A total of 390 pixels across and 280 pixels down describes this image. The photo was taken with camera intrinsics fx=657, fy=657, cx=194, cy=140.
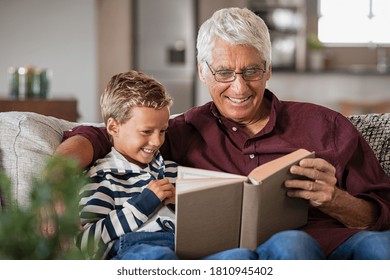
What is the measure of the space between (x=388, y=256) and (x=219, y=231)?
0.42m

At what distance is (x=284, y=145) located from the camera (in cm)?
203

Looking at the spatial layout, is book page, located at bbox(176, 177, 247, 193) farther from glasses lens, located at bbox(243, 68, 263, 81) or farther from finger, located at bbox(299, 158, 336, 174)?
glasses lens, located at bbox(243, 68, 263, 81)

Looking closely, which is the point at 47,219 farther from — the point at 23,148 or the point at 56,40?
the point at 56,40

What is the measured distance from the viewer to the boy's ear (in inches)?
75.4

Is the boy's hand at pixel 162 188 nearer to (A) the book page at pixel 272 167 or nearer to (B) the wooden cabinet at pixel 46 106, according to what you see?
(A) the book page at pixel 272 167

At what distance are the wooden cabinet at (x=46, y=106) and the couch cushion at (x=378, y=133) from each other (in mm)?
3050

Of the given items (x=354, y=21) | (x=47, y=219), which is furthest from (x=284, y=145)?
(x=354, y=21)

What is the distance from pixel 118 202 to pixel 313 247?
0.58m

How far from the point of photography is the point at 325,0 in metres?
8.38

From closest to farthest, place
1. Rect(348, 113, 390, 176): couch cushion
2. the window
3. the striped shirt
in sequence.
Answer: the striped shirt → Rect(348, 113, 390, 176): couch cushion → the window

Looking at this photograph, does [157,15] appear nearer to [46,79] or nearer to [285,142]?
[46,79]

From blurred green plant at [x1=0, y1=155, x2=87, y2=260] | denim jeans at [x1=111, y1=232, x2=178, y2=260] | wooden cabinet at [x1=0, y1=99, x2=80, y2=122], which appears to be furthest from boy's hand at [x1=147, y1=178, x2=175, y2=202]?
wooden cabinet at [x1=0, y1=99, x2=80, y2=122]

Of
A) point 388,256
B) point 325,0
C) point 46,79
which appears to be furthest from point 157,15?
point 388,256

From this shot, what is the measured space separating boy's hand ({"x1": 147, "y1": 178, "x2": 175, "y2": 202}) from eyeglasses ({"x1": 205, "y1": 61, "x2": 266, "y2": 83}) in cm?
40
